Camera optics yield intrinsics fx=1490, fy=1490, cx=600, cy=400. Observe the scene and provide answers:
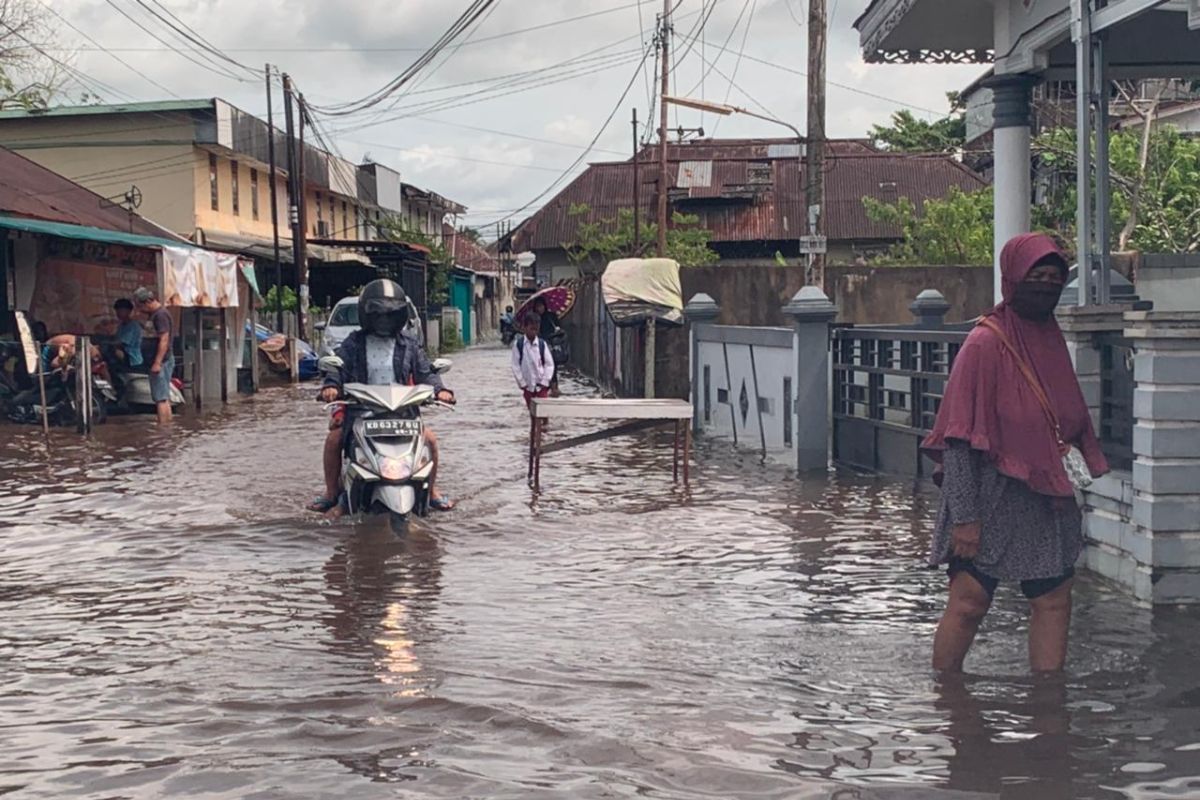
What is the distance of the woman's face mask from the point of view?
214 inches

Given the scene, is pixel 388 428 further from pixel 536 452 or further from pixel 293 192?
pixel 293 192

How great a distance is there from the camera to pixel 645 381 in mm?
21141

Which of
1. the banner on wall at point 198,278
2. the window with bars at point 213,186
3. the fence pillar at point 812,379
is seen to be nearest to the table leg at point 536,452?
the fence pillar at point 812,379

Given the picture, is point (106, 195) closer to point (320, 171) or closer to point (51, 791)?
point (320, 171)

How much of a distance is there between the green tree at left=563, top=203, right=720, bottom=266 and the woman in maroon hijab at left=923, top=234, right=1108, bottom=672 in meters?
34.3

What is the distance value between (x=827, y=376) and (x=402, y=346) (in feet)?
16.0

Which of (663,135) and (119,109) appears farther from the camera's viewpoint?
(119,109)

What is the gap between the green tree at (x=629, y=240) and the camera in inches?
1617

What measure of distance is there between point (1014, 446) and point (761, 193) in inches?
1916

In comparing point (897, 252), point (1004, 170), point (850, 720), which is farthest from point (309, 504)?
point (897, 252)

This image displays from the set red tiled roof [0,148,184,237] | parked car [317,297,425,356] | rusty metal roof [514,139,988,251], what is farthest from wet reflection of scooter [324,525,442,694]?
rusty metal roof [514,139,988,251]

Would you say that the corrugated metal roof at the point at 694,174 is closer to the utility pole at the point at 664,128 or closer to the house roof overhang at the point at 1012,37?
the utility pole at the point at 664,128

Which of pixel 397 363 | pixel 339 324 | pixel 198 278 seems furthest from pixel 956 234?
pixel 397 363

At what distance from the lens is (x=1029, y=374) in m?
5.48
